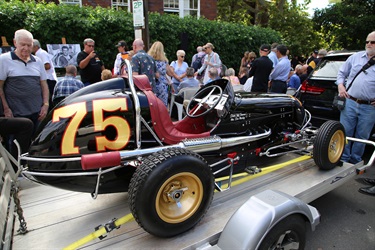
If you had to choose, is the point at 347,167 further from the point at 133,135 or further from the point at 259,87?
the point at 259,87

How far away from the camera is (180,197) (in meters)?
2.05

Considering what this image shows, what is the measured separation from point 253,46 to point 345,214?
11202mm

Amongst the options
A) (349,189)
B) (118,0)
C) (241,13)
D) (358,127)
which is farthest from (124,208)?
(241,13)

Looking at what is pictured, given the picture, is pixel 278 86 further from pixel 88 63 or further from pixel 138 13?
pixel 88 63

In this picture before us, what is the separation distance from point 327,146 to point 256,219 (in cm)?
171

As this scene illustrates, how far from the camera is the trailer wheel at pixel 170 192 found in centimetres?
181

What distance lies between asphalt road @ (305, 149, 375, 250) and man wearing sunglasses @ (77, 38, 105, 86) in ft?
15.1

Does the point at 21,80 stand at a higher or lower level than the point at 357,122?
higher

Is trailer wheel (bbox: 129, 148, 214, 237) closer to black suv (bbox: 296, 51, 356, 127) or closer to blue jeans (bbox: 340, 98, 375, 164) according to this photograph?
blue jeans (bbox: 340, 98, 375, 164)

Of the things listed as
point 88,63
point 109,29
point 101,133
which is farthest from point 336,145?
point 109,29

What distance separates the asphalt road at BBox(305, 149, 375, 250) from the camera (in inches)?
105

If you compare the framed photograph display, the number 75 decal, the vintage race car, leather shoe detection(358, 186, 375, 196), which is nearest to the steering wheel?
the vintage race car

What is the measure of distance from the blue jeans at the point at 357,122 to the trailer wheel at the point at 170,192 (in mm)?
2832

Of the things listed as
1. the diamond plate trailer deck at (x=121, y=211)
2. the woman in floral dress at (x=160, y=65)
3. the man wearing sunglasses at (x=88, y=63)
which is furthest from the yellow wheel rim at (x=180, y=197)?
the man wearing sunglasses at (x=88, y=63)
